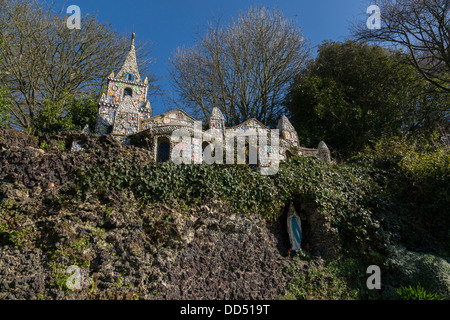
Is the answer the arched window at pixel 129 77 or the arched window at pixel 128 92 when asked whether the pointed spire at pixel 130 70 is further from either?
the arched window at pixel 128 92

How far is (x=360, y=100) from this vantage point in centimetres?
1681

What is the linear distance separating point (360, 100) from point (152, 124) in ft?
37.8

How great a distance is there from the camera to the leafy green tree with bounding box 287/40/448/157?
50.1 ft

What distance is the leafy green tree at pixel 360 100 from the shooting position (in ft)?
50.1

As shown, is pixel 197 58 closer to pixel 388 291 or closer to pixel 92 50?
pixel 92 50

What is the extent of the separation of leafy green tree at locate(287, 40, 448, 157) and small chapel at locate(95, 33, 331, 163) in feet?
12.3

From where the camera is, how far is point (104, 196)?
6.13 m

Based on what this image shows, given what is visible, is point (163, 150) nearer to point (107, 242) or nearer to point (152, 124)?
point (152, 124)

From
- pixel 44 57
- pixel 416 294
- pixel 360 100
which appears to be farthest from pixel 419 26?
pixel 44 57

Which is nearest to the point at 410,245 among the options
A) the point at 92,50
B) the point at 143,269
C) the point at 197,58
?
the point at 143,269

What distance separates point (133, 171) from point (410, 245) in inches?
297

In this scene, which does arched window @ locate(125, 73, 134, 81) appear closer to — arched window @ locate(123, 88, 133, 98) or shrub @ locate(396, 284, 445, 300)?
arched window @ locate(123, 88, 133, 98)

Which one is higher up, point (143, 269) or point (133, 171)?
point (133, 171)

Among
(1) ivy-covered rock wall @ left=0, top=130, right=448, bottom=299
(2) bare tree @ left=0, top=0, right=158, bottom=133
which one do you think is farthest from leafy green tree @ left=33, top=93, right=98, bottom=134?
(1) ivy-covered rock wall @ left=0, top=130, right=448, bottom=299
